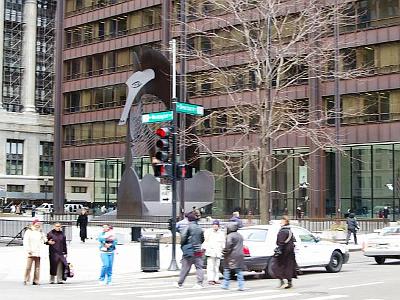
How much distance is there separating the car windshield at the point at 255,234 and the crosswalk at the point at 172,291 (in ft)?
4.01

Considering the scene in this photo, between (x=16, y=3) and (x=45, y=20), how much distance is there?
546 cm

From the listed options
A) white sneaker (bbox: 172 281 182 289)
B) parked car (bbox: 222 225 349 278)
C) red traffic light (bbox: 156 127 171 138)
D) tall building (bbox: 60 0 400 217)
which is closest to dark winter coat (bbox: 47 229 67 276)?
white sneaker (bbox: 172 281 182 289)

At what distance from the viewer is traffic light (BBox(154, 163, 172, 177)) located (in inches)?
893

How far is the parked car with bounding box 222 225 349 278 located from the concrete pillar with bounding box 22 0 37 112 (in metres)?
94.5

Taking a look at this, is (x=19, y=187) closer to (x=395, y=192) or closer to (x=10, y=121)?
(x=10, y=121)

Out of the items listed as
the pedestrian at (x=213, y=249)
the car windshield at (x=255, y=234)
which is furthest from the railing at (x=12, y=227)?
the pedestrian at (x=213, y=249)

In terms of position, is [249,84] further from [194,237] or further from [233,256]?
[233,256]

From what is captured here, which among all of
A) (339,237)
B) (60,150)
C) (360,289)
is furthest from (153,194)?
(360,289)

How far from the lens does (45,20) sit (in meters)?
118

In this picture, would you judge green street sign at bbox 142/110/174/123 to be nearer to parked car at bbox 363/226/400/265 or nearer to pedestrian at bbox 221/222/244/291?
pedestrian at bbox 221/222/244/291

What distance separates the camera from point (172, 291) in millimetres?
17734

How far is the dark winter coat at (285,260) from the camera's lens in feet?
58.5

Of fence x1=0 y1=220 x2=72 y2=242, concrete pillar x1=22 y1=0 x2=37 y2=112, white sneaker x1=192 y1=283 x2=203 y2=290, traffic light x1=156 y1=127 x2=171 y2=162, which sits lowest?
white sneaker x1=192 y1=283 x2=203 y2=290

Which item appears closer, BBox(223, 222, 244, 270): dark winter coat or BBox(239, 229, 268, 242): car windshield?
BBox(223, 222, 244, 270): dark winter coat
